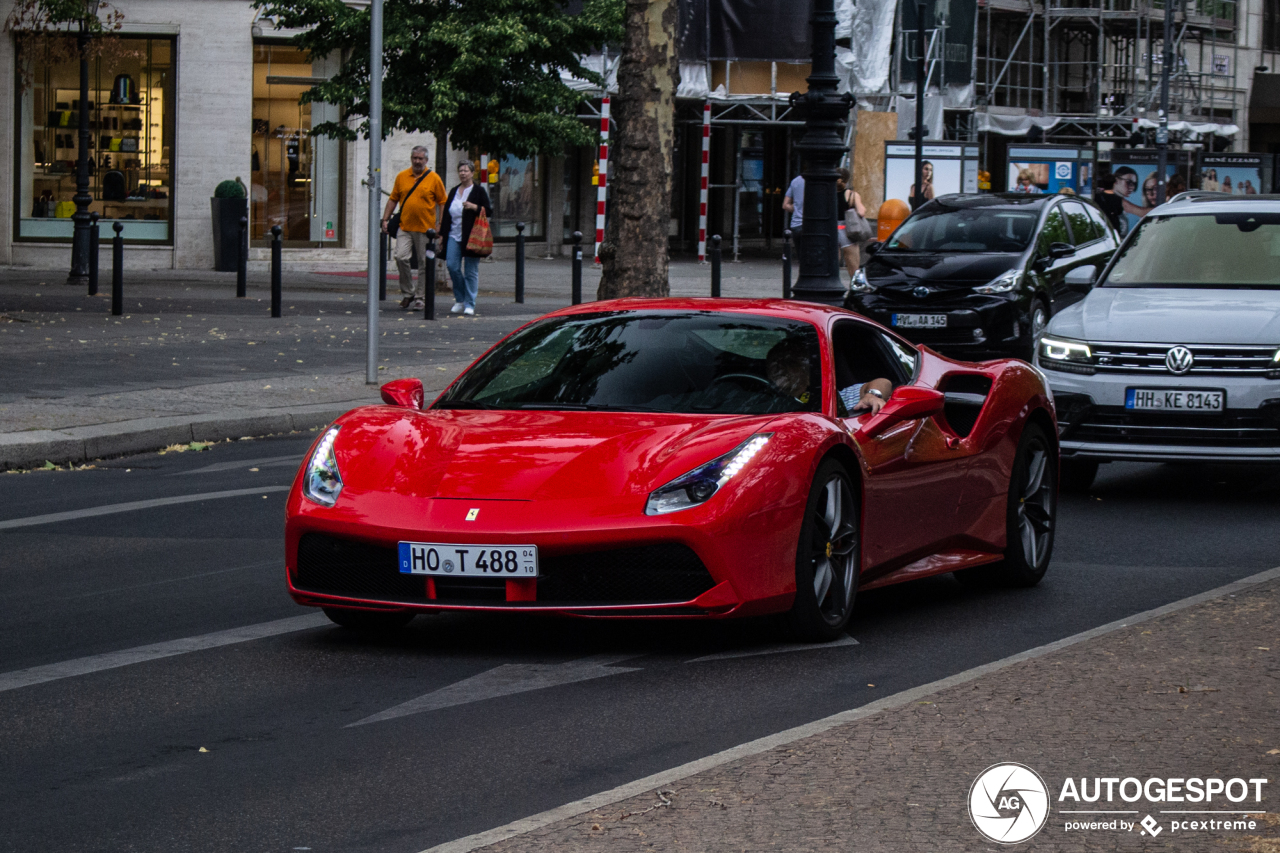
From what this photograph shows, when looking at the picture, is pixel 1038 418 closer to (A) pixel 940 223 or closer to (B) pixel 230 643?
(B) pixel 230 643

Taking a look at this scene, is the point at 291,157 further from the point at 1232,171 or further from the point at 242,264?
the point at 1232,171

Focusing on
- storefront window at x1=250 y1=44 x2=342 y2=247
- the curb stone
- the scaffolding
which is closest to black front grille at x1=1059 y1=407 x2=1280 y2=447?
the curb stone

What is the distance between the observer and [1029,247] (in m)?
18.9

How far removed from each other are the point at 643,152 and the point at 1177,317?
7.93 metres

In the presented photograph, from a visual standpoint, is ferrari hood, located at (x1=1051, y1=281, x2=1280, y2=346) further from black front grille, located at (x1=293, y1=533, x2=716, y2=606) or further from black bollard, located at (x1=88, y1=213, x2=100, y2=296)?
black bollard, located at (x1=88, y1=213, x2=100, y2=296)

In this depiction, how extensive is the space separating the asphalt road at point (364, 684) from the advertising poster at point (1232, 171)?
1383 inches

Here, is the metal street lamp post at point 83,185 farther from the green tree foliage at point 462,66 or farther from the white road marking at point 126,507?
the white road marking at point 126,507

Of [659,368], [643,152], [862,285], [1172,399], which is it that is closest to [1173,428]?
[1172,399]

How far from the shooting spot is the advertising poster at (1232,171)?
42750 mm

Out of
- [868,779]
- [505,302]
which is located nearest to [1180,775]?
[868,779]

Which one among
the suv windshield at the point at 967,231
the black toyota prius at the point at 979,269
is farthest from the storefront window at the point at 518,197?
the black toyota prius at the point at 979,269

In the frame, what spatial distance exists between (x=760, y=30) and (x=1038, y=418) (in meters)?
33.4

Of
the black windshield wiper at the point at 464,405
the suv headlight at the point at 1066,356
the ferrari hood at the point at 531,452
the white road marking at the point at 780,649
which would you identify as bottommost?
the white road marking at the point at 780,649

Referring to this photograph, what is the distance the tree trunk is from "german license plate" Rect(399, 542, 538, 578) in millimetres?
11677
